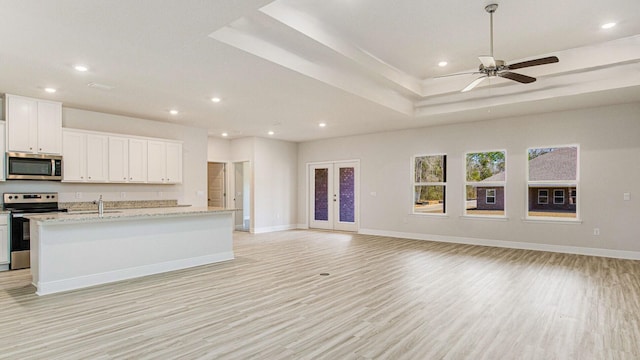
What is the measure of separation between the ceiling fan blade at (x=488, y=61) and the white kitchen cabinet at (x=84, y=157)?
20.2 ft

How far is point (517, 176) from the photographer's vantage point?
6941 mm

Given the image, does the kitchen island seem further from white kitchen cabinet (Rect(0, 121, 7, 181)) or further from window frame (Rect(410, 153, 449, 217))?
window frame (Rect(410, 153, 449, 217))

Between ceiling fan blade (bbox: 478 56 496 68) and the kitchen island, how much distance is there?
418 cm

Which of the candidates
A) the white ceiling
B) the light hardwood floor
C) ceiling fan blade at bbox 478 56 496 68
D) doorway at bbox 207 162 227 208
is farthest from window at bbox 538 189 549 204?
doorway at bbox 207 162 227 208

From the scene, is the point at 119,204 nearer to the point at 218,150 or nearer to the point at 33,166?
the point at 33,166

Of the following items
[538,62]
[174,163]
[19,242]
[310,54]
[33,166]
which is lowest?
[19,242]

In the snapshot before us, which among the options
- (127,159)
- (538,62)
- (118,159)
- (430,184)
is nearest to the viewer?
(538,62)

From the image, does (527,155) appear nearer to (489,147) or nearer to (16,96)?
(489,147)

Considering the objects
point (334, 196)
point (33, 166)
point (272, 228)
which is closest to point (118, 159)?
point (33, 166)

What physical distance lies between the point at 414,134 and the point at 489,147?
1701mm

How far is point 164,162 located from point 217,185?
10.1ft

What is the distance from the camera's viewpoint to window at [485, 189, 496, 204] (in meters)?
7.33

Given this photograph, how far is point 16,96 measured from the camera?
17.5 feet

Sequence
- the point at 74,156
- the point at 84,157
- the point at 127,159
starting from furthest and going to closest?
the point at 127,159 → the point at 84,157 → the point at 74,156
